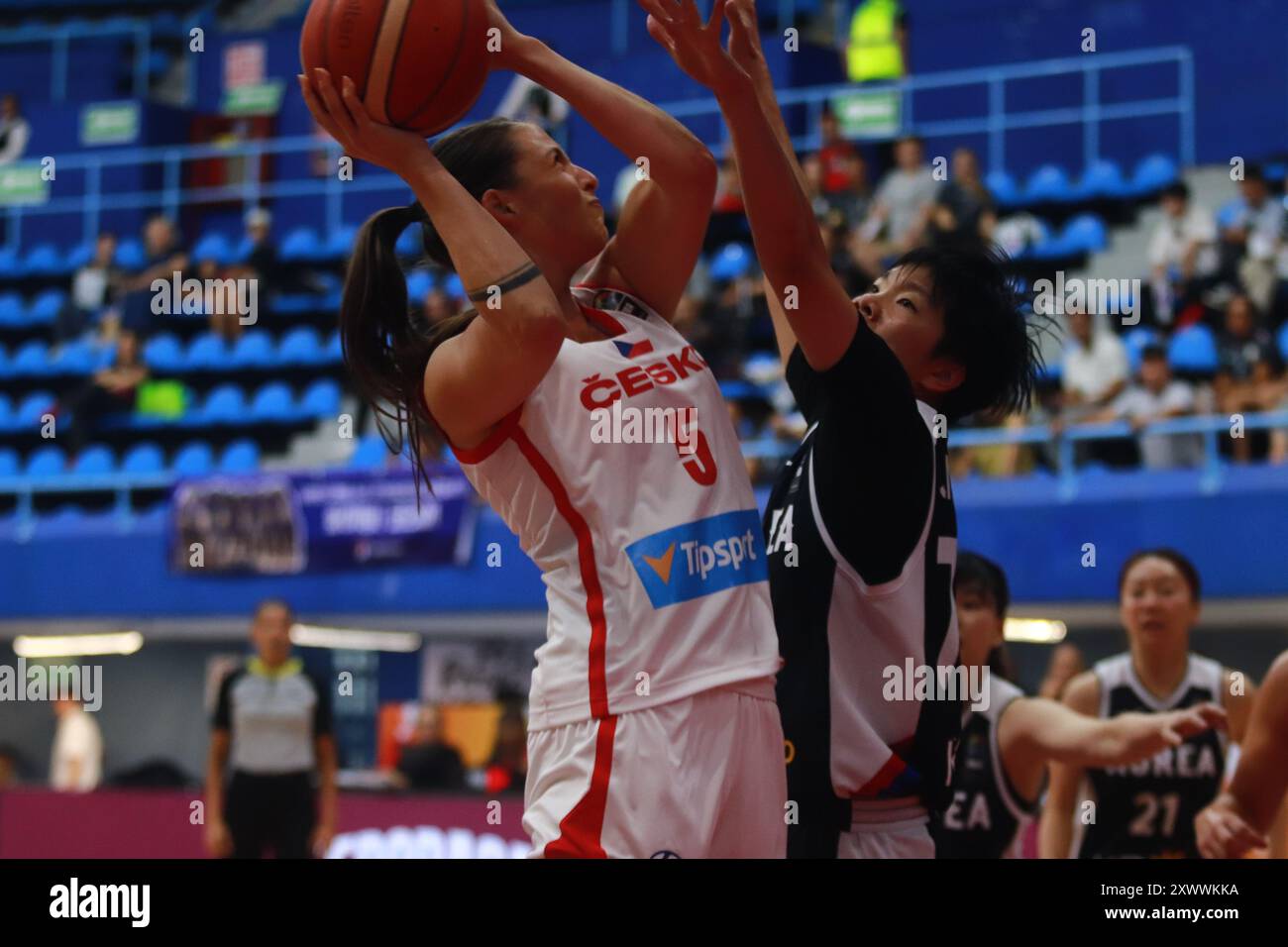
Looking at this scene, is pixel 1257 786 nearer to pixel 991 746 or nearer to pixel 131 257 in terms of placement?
pixel 991 746

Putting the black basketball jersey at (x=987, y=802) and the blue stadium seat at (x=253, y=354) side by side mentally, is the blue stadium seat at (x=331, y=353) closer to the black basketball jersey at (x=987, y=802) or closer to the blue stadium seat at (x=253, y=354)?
the blue stadium seat at (x=253, y=354)

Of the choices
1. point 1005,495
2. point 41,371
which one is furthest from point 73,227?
point 1005,495

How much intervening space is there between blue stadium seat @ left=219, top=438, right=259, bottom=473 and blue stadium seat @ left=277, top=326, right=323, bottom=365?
969 millimetres

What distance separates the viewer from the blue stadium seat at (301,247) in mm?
15555

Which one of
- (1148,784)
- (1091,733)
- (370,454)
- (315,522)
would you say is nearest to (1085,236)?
(370,454)

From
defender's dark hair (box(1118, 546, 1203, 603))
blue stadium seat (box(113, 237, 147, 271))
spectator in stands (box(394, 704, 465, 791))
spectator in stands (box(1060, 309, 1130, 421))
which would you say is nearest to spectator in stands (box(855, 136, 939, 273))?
spectator in stands (box(1060, 309, 1130, 421))

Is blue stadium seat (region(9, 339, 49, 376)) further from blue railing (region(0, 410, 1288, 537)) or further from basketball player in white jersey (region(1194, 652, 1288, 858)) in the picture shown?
basketball player in white jersey (region(1194, 652, 1288, 858))

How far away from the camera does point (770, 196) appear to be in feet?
9.57

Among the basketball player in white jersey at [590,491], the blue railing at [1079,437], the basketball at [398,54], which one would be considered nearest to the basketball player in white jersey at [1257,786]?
the basketball player in white jersey at [590,491]

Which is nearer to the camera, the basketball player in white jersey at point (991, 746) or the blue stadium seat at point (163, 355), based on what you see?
the basketball player in white jersey at point (991, 746)

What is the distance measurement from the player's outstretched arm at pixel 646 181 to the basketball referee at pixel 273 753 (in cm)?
541

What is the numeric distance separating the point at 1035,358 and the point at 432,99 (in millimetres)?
1272

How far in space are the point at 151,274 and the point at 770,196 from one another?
1297 cm

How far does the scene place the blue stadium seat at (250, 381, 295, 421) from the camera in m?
14.1
